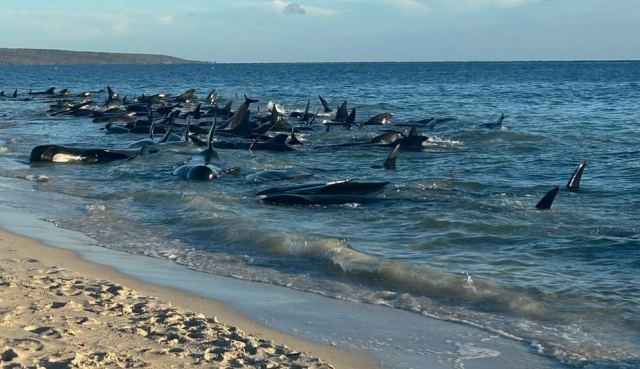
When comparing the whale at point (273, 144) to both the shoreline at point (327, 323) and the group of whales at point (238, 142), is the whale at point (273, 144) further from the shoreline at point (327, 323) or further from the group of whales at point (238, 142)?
the shoreline at point (327, 323)

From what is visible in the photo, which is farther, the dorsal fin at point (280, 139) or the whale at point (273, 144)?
the dorsal fin at point (280, 139)

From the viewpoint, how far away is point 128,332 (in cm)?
661

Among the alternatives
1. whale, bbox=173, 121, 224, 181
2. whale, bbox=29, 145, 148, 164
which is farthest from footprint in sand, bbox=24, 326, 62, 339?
whale, bbox=29, 145, 148, 164

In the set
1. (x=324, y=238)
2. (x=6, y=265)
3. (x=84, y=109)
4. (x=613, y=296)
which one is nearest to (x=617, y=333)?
(x=613, y=296)

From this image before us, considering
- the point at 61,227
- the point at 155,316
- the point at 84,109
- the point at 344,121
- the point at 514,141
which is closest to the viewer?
the point at 155,316

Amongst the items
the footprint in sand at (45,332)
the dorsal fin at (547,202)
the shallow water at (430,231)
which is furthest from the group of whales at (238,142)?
the footprint in sand at (45,332)

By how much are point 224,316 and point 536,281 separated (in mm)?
3225

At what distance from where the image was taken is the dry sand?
19.6 ft

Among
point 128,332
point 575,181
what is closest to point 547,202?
point 575,181

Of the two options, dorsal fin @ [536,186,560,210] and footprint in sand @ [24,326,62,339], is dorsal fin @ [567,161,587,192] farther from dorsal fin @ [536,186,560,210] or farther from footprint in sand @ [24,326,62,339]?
footprint in sand @ [24,326,62,339]

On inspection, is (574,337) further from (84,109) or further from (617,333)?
(84,109)

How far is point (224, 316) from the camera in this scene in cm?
755

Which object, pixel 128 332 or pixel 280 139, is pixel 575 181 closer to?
pixel 280 139

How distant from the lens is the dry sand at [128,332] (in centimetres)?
597
